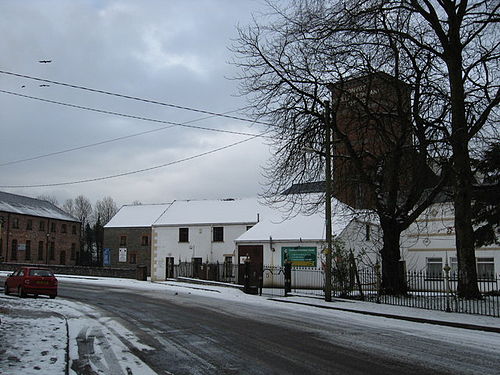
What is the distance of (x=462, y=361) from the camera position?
9.42 m

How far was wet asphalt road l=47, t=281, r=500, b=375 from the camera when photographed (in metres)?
8.70

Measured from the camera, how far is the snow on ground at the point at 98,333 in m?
8.62

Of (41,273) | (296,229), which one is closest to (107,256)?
(296,229)

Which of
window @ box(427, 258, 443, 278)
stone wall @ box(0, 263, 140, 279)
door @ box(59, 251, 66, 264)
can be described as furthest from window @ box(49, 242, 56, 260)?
window @ box(427, 258, 443, 278)

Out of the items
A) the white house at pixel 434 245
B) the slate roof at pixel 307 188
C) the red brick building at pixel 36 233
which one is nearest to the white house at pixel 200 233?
the white house at pixel 434 245

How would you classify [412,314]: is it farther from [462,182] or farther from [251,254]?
[251,254]

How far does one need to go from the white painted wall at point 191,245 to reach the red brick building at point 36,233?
82.2 ft

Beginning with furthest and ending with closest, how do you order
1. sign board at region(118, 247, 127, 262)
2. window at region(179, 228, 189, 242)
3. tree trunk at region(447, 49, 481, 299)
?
sign board at region(118, 247, 127, 262)
window at region(179, 228, 189, 242)
tree trunk at region(447, 49, 481, 299)

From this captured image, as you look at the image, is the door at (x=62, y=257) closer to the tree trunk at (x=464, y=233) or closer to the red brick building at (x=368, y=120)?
the red brick building at (x=368, y=120)

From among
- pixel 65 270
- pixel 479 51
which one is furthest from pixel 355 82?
pixel 65 270

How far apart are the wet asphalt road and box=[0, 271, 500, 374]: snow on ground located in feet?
0.89

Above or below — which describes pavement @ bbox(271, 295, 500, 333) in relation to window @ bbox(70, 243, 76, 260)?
below

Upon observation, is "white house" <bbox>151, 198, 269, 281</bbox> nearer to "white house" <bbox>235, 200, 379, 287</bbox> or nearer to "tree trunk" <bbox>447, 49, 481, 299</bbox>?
"white house" <bbox>235, 200, 379, 287</bbox>

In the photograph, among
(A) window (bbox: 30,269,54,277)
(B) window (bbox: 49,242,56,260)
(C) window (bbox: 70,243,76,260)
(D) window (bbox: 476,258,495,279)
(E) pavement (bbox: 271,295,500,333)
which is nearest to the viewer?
(E) pavement (bbox: 271,295,500,333)
